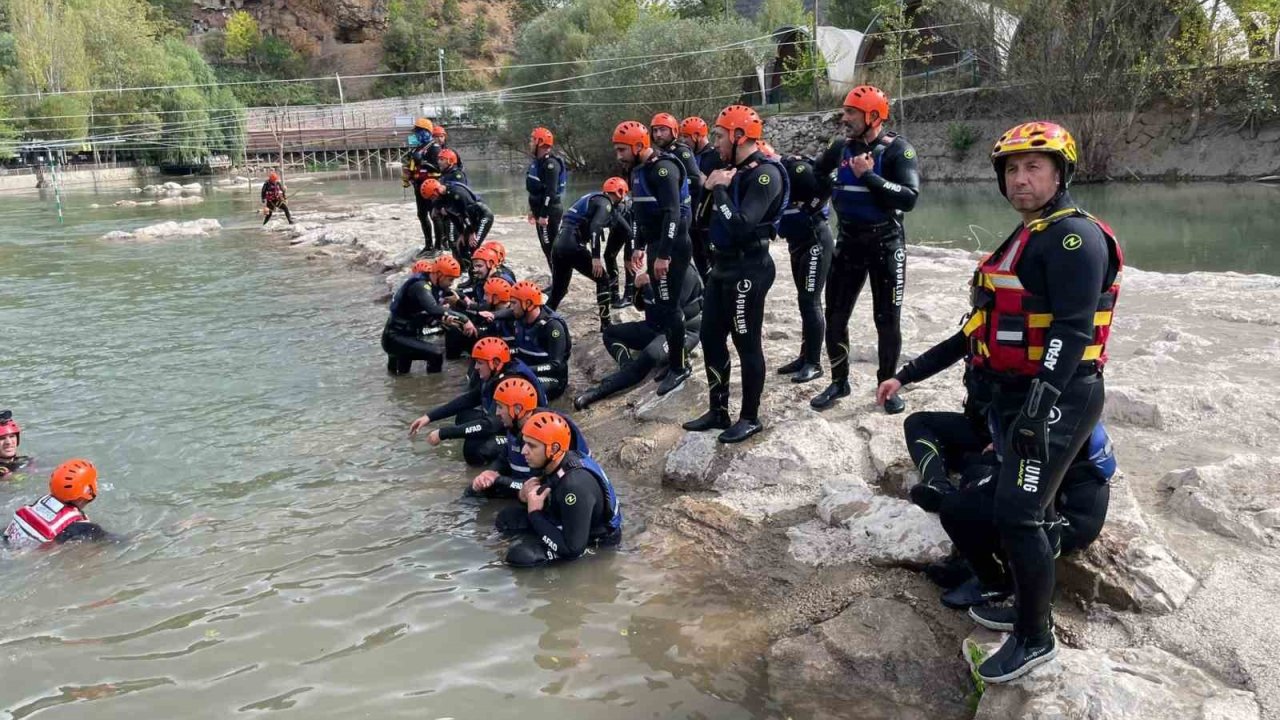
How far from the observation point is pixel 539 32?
48469 mm

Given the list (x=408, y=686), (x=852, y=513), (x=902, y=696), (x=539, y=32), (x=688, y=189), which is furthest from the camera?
(x=539, y=32)

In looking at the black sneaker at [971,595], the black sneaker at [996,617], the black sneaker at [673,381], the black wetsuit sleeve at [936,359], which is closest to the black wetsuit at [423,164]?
the black sneaker at [673,381]

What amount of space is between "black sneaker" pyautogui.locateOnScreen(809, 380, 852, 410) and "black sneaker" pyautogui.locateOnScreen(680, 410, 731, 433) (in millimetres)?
618

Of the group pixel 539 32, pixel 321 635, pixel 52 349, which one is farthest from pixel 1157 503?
pixel 539 32

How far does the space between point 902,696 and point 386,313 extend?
10311mm

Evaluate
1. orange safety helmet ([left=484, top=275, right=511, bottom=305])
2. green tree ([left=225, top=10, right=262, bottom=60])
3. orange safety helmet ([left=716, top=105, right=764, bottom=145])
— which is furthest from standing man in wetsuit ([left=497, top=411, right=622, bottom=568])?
green tree ([left=225, top=10, right=262, bottom=60])

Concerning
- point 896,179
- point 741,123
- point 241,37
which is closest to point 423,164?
point 741,123

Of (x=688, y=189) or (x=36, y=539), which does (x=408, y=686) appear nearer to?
(x=36, y=539)

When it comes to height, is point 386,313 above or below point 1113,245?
below

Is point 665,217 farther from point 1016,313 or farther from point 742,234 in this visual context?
point 1016,313

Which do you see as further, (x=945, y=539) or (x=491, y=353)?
(x=491, y=353)

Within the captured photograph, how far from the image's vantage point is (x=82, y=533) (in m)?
5.93

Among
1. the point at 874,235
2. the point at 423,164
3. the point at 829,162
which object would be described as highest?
the point at 423,164

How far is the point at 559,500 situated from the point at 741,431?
150cm
